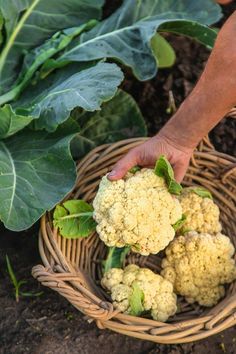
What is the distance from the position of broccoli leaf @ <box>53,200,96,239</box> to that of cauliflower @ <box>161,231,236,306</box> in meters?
0.33

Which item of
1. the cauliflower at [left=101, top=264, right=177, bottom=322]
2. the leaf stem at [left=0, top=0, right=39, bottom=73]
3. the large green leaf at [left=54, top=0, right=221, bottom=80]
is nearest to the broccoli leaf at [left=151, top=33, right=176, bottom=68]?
the large green leaf at [left=54, top=0, right=221, bottom=80]

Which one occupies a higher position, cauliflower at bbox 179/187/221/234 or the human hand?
the human hand

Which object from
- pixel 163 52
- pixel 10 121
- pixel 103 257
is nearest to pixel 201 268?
pixel 103 257

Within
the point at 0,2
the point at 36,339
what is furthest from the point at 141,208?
the point at 0,2

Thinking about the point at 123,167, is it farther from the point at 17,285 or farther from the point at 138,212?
the point at 17,285

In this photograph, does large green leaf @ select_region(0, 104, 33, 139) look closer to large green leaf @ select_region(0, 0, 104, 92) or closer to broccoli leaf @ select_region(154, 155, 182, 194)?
large green leaf @ select_region(0, 0, 104, 92)

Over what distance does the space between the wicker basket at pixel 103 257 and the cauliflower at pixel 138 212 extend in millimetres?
200

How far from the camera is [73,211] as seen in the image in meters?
2.24

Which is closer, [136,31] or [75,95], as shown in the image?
[75,95]

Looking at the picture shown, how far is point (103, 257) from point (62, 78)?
29.4 inches

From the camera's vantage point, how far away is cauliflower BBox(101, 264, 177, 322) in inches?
83.1

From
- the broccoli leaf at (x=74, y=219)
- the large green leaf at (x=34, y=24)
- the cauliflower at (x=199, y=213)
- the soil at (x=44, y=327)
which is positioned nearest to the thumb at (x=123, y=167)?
the broccoli leaf at (x=74, y=219)

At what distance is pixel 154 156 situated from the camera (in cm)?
213

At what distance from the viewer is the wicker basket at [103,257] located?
6.33ft
